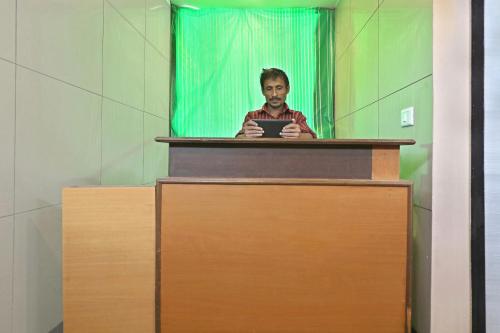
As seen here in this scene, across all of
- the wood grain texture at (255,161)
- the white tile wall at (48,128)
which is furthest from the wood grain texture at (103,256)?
the white tile wall at (48,128)

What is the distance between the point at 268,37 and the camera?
3869mm

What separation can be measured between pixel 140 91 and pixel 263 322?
2.33 metres

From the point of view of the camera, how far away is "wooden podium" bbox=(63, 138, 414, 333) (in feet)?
4.40

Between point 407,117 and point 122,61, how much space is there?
6.55ft

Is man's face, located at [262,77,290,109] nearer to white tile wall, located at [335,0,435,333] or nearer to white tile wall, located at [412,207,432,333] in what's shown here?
white tile wall, located at [335,0,435,333]

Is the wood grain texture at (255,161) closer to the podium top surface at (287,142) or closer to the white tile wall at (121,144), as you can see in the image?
the podium top surface at (287,142)

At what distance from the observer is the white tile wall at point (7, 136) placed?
54.8 inches

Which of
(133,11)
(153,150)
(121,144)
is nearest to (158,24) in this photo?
(133,11)

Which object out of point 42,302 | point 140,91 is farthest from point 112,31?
point 42,302

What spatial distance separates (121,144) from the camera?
2.62 metres

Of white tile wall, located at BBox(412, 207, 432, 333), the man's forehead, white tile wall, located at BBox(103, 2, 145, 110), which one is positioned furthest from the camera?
the man's forehead

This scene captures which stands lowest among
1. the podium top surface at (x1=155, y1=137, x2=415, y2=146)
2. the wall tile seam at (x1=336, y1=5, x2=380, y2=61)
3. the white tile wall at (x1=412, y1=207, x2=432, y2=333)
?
the white tile wall at (x1=412, y1=207, x2=432, y2=333)

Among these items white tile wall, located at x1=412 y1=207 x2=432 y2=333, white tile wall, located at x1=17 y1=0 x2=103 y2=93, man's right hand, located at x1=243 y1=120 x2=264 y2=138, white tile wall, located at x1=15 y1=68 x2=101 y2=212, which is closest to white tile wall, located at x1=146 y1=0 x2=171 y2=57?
white tile wall, located at x1=17 y1=0 x2=103 y2=93

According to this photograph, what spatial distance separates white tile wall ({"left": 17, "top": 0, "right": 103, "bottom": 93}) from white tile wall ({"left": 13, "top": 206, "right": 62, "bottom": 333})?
70cm
